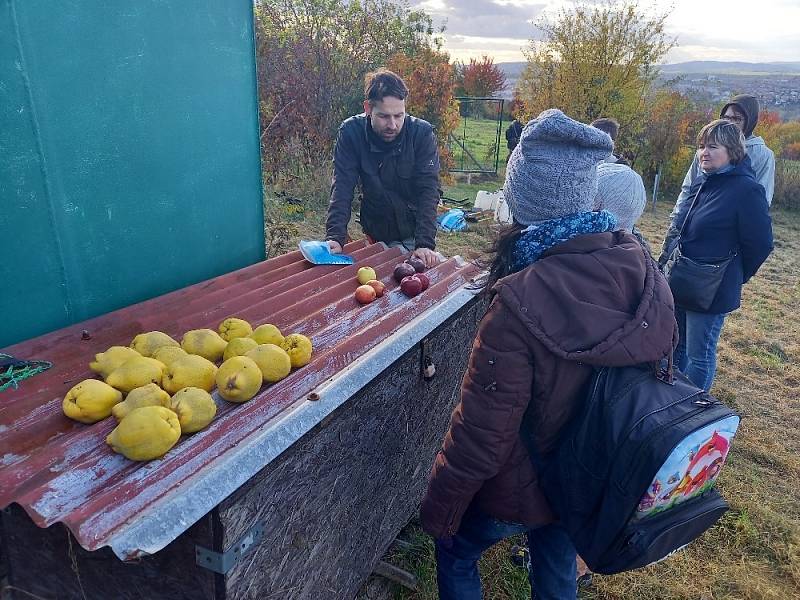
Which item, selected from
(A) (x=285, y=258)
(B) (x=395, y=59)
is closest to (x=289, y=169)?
(B) (x=395, y=59)

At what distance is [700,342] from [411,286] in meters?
2.57

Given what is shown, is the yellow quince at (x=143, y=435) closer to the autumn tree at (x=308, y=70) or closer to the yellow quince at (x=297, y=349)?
the yellow quince at (x=297, y=349)

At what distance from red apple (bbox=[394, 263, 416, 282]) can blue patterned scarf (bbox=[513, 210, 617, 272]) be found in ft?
4.60

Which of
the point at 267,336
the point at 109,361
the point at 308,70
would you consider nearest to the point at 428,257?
the point at 267,336

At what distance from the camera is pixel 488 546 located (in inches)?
82.6

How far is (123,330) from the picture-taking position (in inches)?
92.5

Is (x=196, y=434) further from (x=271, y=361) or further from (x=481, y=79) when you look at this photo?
(x=481, y=79)

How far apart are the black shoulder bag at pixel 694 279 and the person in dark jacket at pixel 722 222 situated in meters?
0.03

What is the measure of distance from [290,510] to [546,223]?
127 centimetres

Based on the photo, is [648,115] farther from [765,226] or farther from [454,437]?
[454,437]

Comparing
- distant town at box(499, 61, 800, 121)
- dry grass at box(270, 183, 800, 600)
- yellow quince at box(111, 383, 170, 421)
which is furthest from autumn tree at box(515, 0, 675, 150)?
yellow quince at box(111, 383, 170, 421)

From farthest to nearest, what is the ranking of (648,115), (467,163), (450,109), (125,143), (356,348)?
(467,163), (648,115), (450,109), (125,143), (356,348)

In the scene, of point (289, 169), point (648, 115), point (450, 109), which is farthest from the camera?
point (648, 115)

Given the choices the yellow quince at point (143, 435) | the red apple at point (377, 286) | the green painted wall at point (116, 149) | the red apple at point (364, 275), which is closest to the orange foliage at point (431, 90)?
the green painted wall at point (116, 149)
